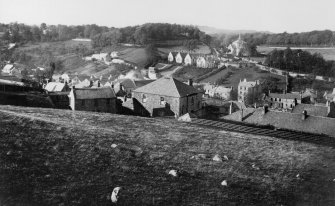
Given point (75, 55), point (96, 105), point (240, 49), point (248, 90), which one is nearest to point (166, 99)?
point (96, 105)

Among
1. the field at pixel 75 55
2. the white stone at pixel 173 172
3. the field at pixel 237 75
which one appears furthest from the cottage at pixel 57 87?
the white stone at pixel 173 172

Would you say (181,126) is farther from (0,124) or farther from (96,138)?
(0,124)

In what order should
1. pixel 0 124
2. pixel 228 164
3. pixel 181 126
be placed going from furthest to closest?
pixel 181 126, pixel 0 124, pixel 228 164

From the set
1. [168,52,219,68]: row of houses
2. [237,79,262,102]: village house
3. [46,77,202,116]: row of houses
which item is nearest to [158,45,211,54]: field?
[168,52,219,68]: row of houses

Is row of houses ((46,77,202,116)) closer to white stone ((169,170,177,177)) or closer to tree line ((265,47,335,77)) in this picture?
white stone ((169,170,177,177))

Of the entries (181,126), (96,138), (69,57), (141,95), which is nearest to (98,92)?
(141,95)

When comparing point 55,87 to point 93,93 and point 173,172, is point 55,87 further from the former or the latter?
point 173,172
